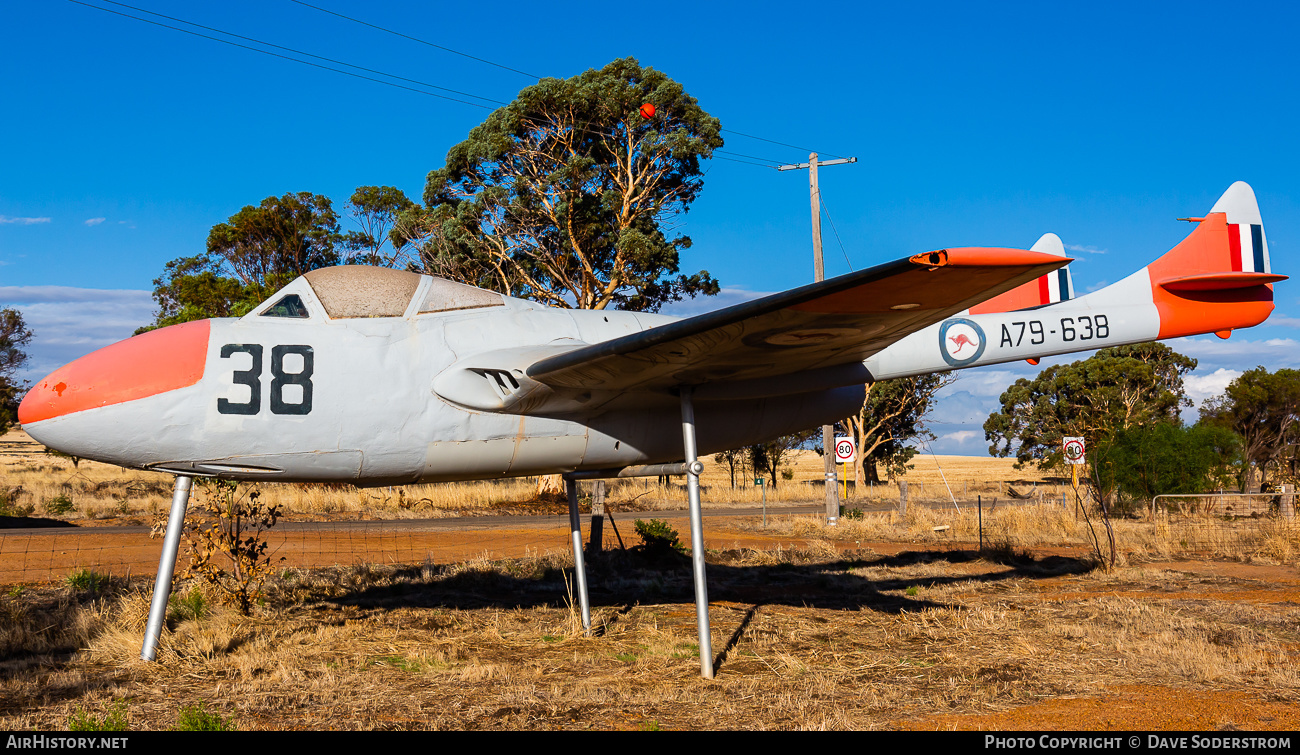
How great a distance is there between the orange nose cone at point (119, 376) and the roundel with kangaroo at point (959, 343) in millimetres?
7424

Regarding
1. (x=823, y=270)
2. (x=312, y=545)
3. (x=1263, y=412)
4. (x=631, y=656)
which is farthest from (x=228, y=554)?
(x=1263, y=412)

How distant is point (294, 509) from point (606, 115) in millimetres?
17328

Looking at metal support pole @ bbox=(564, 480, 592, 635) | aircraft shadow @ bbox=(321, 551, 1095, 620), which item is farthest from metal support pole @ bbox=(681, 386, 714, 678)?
aircraft shadow @ bbox=(321, 551, 1095, 620)

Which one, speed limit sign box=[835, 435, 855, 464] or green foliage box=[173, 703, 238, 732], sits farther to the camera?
speed limit sign box=[835, 435, 855, 464]

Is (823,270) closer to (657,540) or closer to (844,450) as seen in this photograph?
(844,450)

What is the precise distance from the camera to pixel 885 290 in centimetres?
583

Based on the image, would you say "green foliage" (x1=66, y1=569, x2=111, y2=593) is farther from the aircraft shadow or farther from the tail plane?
the tail plane

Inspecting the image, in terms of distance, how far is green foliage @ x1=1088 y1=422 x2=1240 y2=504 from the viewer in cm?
2758

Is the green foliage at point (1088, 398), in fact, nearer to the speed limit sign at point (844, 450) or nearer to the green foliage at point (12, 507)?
the speed limit sign at point (844, 450)

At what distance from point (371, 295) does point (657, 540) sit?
9.86m

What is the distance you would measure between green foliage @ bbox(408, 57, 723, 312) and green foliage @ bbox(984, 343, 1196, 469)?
33.6 metres

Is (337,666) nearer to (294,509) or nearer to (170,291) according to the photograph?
(294,509)
